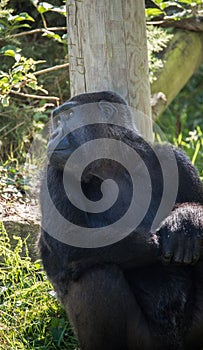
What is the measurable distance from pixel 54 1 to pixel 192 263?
3567 mm

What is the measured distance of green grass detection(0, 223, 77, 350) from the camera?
197 inches

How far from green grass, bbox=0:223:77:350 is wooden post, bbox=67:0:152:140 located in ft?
4.29

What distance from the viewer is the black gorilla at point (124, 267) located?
14.4 ft

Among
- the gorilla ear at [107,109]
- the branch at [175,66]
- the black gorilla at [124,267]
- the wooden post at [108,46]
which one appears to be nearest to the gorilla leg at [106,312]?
the black gorilla at [124,267]

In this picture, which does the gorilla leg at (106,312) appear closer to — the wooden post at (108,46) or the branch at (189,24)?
the wooden post at (108,46)

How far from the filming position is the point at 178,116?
32.7ft

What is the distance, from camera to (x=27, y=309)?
17.0 ft

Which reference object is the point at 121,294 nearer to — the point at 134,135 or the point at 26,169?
the point at 134,135

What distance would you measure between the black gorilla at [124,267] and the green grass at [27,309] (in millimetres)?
458

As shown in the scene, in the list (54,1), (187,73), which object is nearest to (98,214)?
(54,1)

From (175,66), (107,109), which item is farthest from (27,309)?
(175,66)

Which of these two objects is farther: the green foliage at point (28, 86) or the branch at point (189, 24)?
the branch at point (189, 24)

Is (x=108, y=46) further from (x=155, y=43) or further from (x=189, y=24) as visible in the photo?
(x=189, y=24)

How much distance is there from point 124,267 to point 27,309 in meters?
0.99
